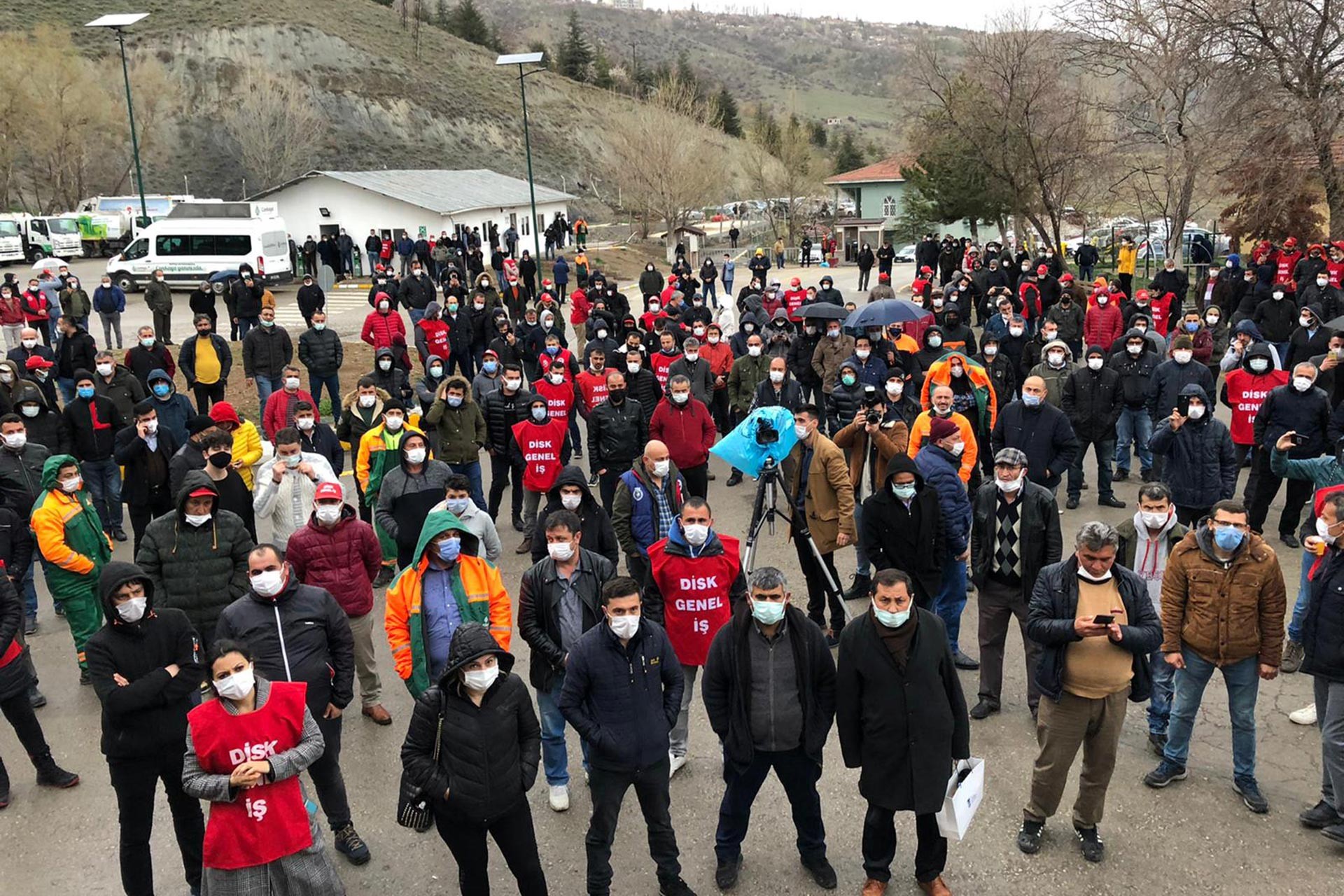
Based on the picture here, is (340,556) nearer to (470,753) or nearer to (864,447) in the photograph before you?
(470,753)

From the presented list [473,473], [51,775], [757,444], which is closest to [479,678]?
[51,775]

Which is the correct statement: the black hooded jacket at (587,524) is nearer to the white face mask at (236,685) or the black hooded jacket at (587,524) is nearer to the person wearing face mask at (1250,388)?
the white face mask at (236,685)

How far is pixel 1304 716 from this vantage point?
6.58 metres

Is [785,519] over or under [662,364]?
under

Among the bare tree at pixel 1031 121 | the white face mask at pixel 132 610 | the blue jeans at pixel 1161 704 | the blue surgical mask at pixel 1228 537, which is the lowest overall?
the blue jeans at pixel 1161 704

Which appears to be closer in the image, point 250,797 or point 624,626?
point 250,797

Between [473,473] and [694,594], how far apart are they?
4957mm

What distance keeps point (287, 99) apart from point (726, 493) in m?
58.8

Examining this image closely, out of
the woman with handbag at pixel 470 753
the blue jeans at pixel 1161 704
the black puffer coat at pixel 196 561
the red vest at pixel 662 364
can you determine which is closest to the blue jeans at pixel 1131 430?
the red vest at pixel 662 364

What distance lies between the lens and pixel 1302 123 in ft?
75.7

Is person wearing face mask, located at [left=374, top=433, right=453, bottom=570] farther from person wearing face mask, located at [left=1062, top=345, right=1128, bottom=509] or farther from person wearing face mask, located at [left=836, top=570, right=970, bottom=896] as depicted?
person wearing face mask, located at [left=1062, top=345, right=1128, bottom=509]

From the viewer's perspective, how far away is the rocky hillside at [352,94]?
2672 inches

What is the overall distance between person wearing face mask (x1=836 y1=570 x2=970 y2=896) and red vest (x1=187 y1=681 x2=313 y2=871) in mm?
2486

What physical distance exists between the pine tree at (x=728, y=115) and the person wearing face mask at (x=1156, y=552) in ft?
276
